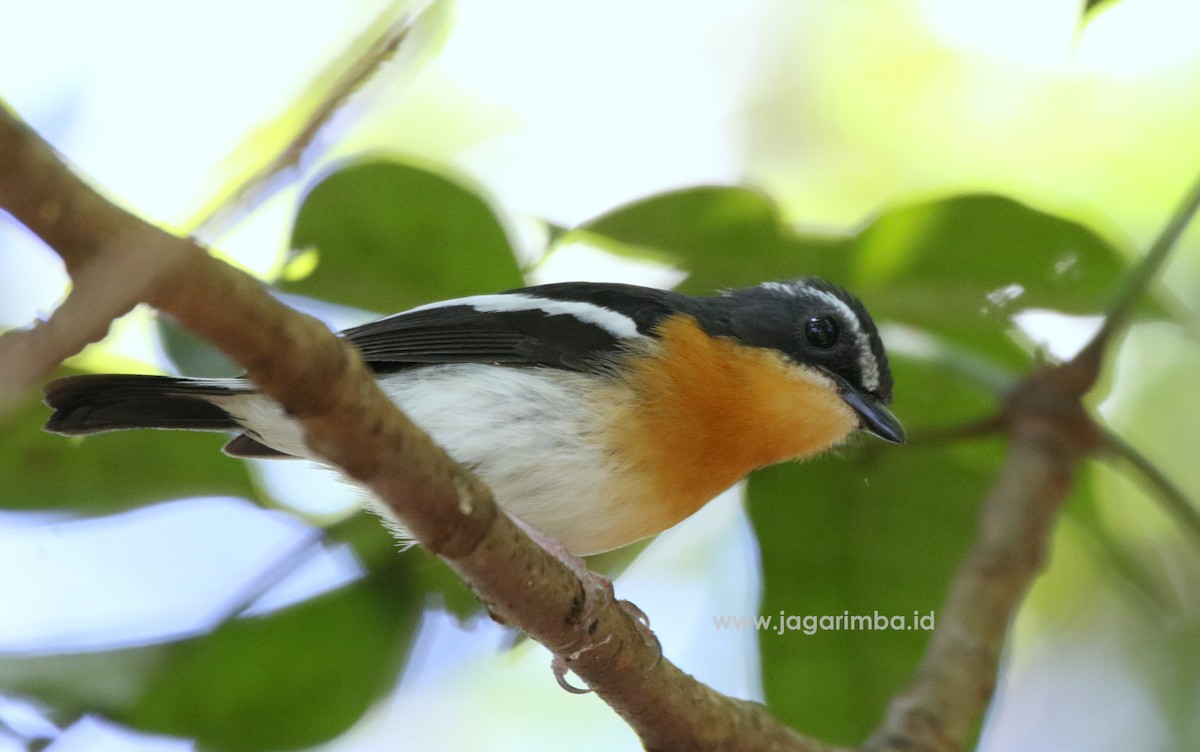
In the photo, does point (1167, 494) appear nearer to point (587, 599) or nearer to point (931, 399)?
point (931, 399)

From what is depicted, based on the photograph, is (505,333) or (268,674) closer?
(505,333)

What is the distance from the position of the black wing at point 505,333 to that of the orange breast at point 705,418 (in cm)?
13

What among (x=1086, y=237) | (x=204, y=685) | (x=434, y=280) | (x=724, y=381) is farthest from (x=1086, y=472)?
(x=204, y=685)

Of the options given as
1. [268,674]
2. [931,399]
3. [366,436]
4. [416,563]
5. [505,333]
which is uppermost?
[366,436]

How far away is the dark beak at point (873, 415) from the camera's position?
3.00 metres

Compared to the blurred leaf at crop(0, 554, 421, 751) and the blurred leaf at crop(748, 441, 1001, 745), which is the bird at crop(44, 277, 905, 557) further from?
the blurred leaf at crop(0, 554, 421, 751)

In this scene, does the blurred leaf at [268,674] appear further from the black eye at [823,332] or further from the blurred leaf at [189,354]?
the black eye at [823,332]

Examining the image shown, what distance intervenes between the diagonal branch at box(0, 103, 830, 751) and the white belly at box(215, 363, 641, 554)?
0.45 meters

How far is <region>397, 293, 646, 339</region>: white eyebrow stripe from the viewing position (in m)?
3.02

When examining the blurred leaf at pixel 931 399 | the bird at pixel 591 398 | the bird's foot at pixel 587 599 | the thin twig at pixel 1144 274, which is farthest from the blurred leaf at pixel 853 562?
the bird's foot at pixel 587 599

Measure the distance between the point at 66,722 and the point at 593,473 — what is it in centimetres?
143

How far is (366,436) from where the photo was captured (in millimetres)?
1547

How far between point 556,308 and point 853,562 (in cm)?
126

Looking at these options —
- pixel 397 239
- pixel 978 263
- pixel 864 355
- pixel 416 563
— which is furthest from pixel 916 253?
pixel 416 563
